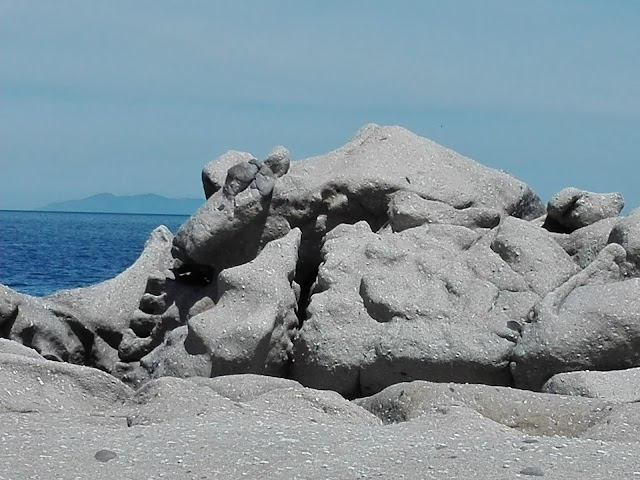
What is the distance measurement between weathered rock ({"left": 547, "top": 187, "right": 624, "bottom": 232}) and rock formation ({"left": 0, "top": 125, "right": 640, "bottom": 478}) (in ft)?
0.07

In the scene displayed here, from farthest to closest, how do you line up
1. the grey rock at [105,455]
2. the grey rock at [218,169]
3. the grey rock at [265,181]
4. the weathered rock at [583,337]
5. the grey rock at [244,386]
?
the grey rock at [218,169], the grey rock at [265,181], the weathered rock at [583,337], the grey rock at [244,386], the grey rock at [105,455]

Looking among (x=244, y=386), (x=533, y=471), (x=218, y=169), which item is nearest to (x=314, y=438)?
(x=533, y=471)

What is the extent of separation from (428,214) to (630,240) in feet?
7.05

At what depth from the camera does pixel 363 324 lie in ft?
33.2

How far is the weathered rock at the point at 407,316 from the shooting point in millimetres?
9688

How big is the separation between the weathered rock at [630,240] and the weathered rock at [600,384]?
5.27 feet

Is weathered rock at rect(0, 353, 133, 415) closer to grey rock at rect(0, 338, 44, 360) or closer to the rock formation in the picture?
the rock formation

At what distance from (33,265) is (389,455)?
3917 centimetres

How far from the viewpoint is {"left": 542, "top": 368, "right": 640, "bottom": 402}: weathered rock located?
838 cm

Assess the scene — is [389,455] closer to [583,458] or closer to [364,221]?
[583,458]

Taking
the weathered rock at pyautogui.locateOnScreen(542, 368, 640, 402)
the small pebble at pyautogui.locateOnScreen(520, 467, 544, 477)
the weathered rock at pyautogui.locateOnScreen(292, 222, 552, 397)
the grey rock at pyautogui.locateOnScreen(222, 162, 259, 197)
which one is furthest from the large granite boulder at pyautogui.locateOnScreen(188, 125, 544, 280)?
the small pebble at pyautogui.locateOnScreen(520, 467, 544, 477)

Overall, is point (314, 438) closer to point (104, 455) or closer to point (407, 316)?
point (104, 455)

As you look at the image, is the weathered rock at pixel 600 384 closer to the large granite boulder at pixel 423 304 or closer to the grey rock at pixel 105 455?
the large granite boulder at pixel 423 304

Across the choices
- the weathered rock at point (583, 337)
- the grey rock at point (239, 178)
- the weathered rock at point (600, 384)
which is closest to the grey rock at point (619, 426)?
the weathered rock at point (600, 384)
